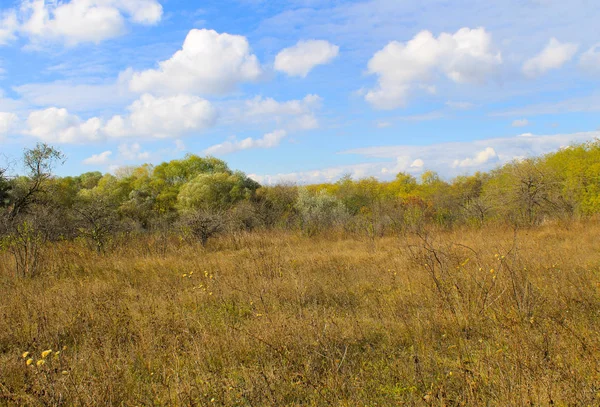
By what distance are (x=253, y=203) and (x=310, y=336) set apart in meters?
26.1

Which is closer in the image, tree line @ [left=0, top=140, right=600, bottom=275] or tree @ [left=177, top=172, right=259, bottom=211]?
tree line @ [left=0, top=140, right=600, bottom=275]

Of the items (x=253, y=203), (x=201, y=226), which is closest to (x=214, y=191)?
(x=253, y=203)

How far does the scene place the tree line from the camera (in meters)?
11.3

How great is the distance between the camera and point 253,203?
2991cm

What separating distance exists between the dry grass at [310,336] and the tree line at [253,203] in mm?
3359

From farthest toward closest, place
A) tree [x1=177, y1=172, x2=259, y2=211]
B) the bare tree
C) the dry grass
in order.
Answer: tree [x1=177, y1=172, x2=259, y2=211], the bare tree, the dry grass

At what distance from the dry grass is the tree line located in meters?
3.36

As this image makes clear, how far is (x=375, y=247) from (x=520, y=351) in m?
7.62

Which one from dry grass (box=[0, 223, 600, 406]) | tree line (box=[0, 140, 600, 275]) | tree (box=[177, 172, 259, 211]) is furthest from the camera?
tree (box=[177, 172, 259, 211])

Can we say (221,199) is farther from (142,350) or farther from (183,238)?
(142,350)

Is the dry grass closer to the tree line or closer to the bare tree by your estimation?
the tree line

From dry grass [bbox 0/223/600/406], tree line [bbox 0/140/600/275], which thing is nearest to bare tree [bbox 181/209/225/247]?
tree line [bbox 0/140/600/275]

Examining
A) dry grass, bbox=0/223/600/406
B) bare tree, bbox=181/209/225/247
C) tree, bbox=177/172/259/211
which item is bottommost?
dry grass, bbox=0/223/600/406

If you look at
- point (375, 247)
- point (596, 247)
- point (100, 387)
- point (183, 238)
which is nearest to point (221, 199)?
point (183, 238)
